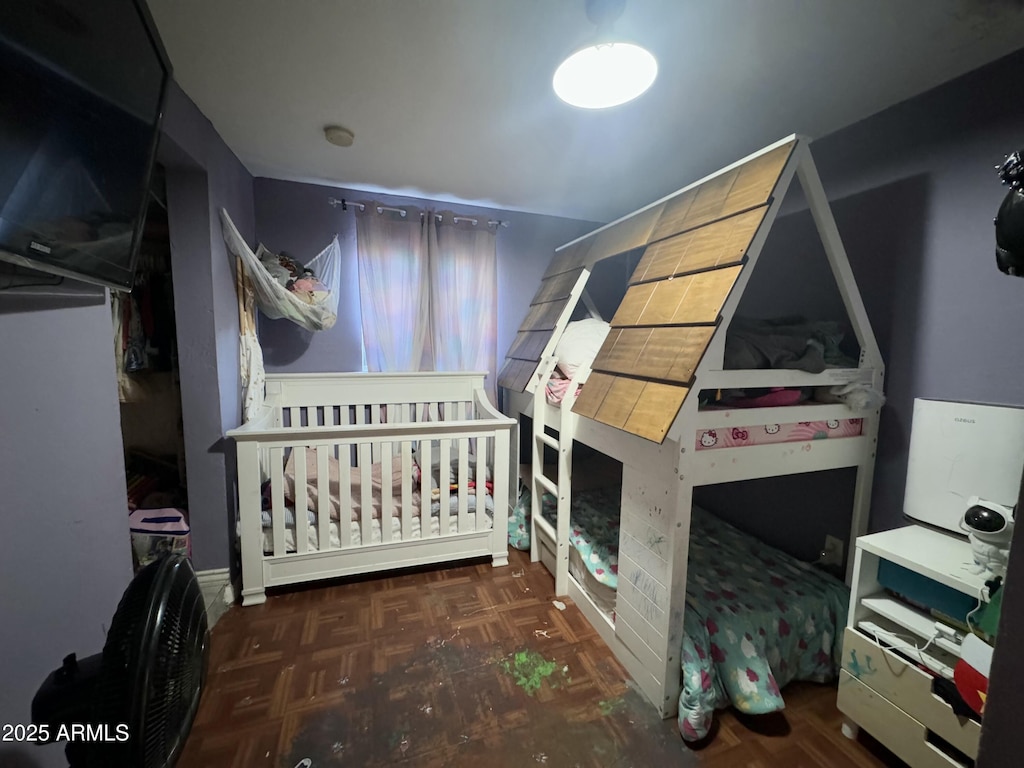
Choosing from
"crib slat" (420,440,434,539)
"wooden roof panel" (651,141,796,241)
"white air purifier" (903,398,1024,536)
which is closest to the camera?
"white air purifier" (903,398,1024,536)

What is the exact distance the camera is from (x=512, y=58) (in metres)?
1.33

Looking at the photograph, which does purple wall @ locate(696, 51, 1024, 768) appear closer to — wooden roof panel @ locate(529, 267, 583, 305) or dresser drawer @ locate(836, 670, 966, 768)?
dresser drawer @ locate(836, 670, 966, 768)

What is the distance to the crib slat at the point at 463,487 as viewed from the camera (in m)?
2.13

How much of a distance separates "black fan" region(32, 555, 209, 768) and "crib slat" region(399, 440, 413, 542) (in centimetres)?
140

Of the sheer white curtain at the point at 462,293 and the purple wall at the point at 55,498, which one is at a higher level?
the sheer white curtain at the point at 462,293

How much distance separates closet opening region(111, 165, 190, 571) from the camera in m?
1.82

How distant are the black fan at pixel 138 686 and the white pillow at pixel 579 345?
1.68 meters

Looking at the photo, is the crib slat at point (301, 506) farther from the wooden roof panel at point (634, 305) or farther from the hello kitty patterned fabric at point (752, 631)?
the hello kitty patterned fabric at point (752, 631)

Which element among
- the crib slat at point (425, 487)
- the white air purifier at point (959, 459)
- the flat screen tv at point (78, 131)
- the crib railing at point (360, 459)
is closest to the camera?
the flat screen tv at point (78, 131)

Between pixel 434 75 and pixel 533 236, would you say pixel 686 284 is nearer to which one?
pixel 434 75

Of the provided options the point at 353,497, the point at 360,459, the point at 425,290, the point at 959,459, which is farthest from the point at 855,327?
the point at 353,497

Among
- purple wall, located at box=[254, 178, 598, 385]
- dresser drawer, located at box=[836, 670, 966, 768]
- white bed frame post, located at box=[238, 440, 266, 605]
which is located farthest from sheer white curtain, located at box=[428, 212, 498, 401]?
dresser drawer, located at box=[836, 670, 966, 768]

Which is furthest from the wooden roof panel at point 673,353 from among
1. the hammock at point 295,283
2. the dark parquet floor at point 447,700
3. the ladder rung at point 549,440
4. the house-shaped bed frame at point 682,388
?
the hammock at point 295,283

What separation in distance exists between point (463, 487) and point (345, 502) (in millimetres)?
600
